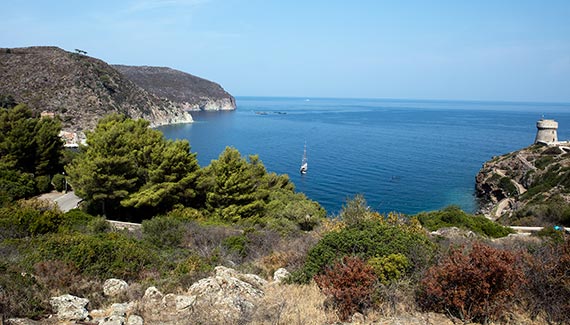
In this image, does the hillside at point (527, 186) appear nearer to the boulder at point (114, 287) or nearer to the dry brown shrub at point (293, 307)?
the dry brown shrub at point (293, 307)

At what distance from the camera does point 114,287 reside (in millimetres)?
8344

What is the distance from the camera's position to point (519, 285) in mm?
6895

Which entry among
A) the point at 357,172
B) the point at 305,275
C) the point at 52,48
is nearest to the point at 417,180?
the point at 357,172

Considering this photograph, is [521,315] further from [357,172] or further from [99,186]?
[357,172]

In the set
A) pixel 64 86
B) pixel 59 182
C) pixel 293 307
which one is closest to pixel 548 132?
pixel 59 182

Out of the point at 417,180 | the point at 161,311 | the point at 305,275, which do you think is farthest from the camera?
the point at 417,180

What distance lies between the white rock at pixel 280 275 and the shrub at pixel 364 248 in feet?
1.33

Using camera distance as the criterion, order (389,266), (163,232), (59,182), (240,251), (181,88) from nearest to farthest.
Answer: (389,266) → (240,251) → (163,232) → (59,182) → (181,88)

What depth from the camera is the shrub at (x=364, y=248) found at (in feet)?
28.0

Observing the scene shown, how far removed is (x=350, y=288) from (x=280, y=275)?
2735mm

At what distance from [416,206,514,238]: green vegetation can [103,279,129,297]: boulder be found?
48.7ft

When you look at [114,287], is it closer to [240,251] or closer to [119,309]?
[119,309]

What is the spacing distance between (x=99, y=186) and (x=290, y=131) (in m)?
79.4

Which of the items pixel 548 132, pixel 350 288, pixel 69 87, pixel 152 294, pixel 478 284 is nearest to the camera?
pixel 478 284
